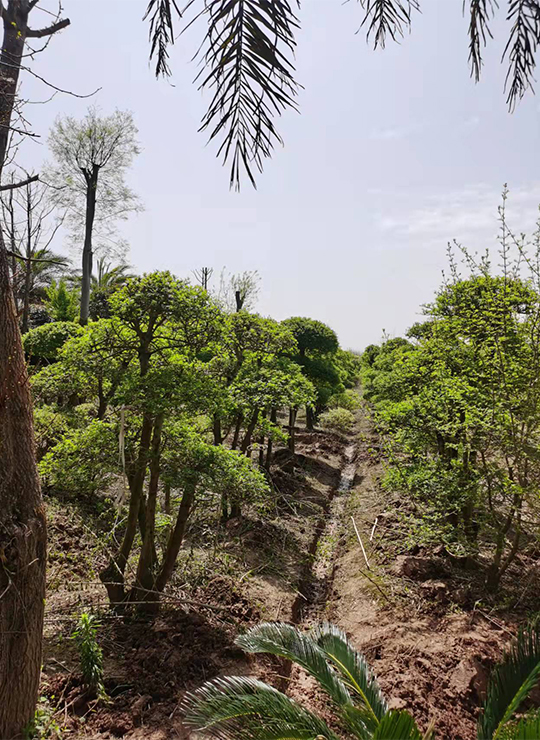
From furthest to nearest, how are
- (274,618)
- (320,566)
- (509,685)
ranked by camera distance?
(320,566) → (274,618) → (509,685)

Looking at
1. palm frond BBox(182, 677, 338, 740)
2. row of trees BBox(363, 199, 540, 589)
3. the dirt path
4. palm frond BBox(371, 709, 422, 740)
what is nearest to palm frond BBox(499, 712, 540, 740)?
palm frond BBox(371, 709, 422, 740)

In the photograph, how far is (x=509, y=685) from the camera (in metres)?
2.75

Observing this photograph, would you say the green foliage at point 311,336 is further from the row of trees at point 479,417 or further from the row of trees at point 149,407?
the row of trees at point 149,407

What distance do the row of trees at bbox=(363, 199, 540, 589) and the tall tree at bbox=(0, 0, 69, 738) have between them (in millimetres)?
4333

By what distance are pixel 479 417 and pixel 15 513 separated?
473cm

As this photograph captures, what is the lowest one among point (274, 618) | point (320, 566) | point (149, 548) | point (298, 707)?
point (320, 566)

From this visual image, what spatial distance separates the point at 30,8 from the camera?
8.97ft

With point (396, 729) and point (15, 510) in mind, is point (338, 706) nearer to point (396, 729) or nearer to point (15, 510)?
point (396, 729)

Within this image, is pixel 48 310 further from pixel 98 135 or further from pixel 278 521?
pixel 278 521

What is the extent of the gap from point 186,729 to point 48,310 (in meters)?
17.7

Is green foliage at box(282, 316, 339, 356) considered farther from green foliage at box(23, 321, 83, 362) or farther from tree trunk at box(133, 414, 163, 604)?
tree trunk at box(133, 414, 163, 604)

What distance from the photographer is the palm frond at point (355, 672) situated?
2971 millimetres

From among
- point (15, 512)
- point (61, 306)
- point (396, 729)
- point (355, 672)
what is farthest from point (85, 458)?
point (61, 306)

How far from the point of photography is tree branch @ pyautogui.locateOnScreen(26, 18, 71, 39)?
2.79 m
